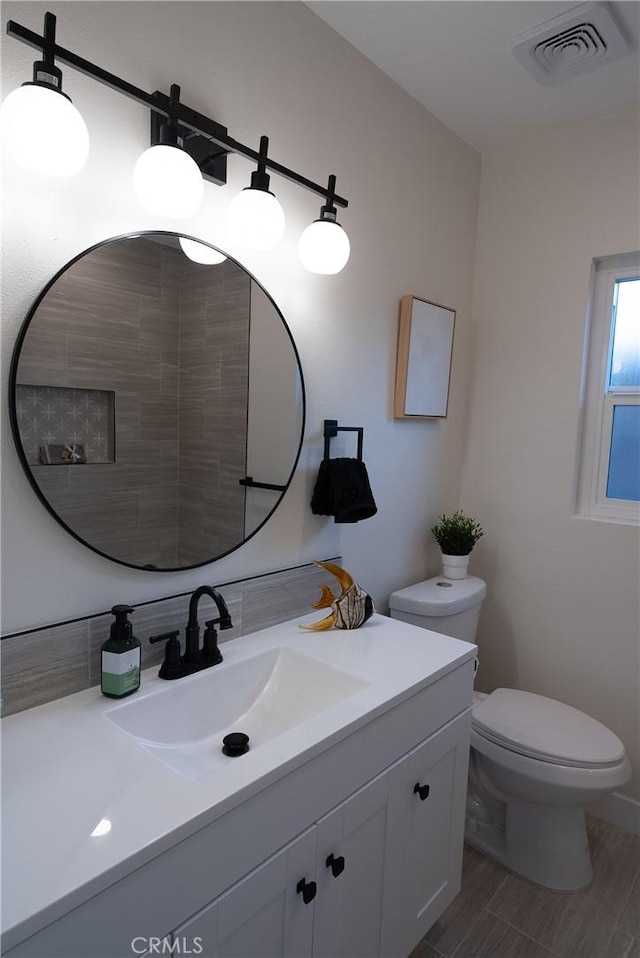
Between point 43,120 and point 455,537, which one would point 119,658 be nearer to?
point 43,120

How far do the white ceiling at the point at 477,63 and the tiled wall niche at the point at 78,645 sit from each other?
5.15 ft

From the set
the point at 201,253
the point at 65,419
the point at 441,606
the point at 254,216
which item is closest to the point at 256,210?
the point at 254,216

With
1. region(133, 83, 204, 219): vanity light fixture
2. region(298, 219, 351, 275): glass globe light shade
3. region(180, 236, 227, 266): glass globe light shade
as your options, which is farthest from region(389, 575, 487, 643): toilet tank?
region(133, 83, 204, 219): vanity light fixture

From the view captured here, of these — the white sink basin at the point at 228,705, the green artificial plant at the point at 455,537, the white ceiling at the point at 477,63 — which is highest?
the white ceiling at the point at 477,63

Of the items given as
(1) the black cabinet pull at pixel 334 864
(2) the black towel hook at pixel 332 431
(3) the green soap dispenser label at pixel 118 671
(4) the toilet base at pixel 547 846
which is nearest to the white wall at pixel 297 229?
(2) the black towel hook at pixel 332 431

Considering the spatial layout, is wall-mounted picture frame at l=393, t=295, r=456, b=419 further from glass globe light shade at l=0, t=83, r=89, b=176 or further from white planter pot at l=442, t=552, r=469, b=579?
glass globe light shade at l=0, t=83, r=89, b=176

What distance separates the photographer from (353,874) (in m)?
1.12

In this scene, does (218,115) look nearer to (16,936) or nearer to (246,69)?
(246,69)

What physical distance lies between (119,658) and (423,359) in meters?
1.42

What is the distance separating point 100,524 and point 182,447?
26 cm

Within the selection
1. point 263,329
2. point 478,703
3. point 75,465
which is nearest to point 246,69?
point 263,329

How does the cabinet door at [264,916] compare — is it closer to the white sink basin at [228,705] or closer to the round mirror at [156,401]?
the white sink basin at [228,705]

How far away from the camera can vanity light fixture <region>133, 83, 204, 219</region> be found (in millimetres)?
1090

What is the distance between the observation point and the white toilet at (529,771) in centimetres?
164
